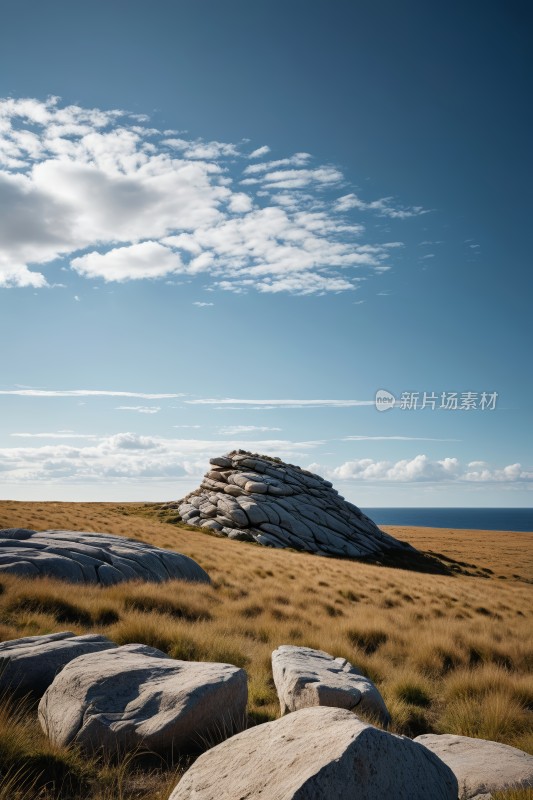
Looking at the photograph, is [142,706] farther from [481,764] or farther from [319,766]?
[481,764]

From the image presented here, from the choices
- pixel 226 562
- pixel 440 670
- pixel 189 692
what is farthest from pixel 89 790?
pixel 226 562

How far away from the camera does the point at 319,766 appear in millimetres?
3344

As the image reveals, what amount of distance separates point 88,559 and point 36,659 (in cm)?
996

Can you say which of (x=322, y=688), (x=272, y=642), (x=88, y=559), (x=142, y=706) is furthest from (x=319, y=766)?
(x=88, y=559)

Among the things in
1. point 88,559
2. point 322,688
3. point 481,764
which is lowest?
point 88,559

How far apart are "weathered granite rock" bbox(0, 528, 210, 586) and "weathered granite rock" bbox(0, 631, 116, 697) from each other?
23.9ft

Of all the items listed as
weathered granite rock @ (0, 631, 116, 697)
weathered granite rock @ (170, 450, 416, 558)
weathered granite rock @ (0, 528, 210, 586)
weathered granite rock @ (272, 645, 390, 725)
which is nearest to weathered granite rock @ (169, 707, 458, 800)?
weathered granite rock @ (272, 645, 390, 725)

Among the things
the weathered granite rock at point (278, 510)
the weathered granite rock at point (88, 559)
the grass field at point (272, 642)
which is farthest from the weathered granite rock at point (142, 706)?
the weathered granite rock at point (278, 510)

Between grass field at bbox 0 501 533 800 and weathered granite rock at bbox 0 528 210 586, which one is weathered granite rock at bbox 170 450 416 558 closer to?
grass field at bbox 0 501 533 800

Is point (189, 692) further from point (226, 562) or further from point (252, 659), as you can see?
point (226, 562)

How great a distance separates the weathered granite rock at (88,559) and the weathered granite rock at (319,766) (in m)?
11.9

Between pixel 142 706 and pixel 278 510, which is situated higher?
pixel 142 706

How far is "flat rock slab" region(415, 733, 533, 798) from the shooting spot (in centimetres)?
455

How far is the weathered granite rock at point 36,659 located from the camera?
6.75m
